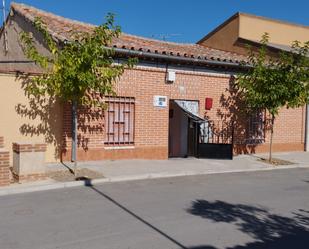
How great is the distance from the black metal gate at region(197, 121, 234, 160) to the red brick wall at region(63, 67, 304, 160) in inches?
12.8

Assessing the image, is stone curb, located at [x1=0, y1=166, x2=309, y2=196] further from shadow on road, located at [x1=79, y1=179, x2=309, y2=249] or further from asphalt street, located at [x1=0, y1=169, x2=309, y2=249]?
shadow on road, located at [x1=79, y1=179, x2=309, y2=249]

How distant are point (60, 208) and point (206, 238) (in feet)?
9.37

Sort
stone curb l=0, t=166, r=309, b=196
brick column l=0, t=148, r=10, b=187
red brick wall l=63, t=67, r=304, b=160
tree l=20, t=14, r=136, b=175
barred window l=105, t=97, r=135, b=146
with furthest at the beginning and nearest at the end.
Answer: barred window l=105, t=97, r=135, b=146, red brick wall l=63, t=67, r=304, b=160, tree l=20, t=14, r=136, b=175, brick column l=0, t=148, r=10, b=187, stone curb l=0, t=166, r=309, b=196

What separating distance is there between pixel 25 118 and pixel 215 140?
23.1 feet

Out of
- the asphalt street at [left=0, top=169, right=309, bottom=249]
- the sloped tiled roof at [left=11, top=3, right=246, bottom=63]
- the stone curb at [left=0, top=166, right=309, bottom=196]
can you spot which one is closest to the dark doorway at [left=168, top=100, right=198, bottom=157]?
the sloped tiled roof at [left=11, top=3, right=246, bottom=63]

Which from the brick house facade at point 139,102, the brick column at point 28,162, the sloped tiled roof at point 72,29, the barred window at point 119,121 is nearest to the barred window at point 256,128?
the brick house facade at point 139,102

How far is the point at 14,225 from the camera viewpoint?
23.1 ft

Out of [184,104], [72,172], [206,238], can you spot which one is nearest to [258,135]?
[184,104]

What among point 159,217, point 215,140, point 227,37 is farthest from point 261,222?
point 227,37

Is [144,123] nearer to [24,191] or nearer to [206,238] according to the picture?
[24,191]

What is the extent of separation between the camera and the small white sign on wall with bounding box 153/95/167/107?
14.7 m

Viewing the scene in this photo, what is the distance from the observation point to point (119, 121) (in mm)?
14086

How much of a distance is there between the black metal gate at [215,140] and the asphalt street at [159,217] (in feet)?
14.7

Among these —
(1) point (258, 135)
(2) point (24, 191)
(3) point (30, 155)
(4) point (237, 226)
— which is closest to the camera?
(4) point (237, 226)
